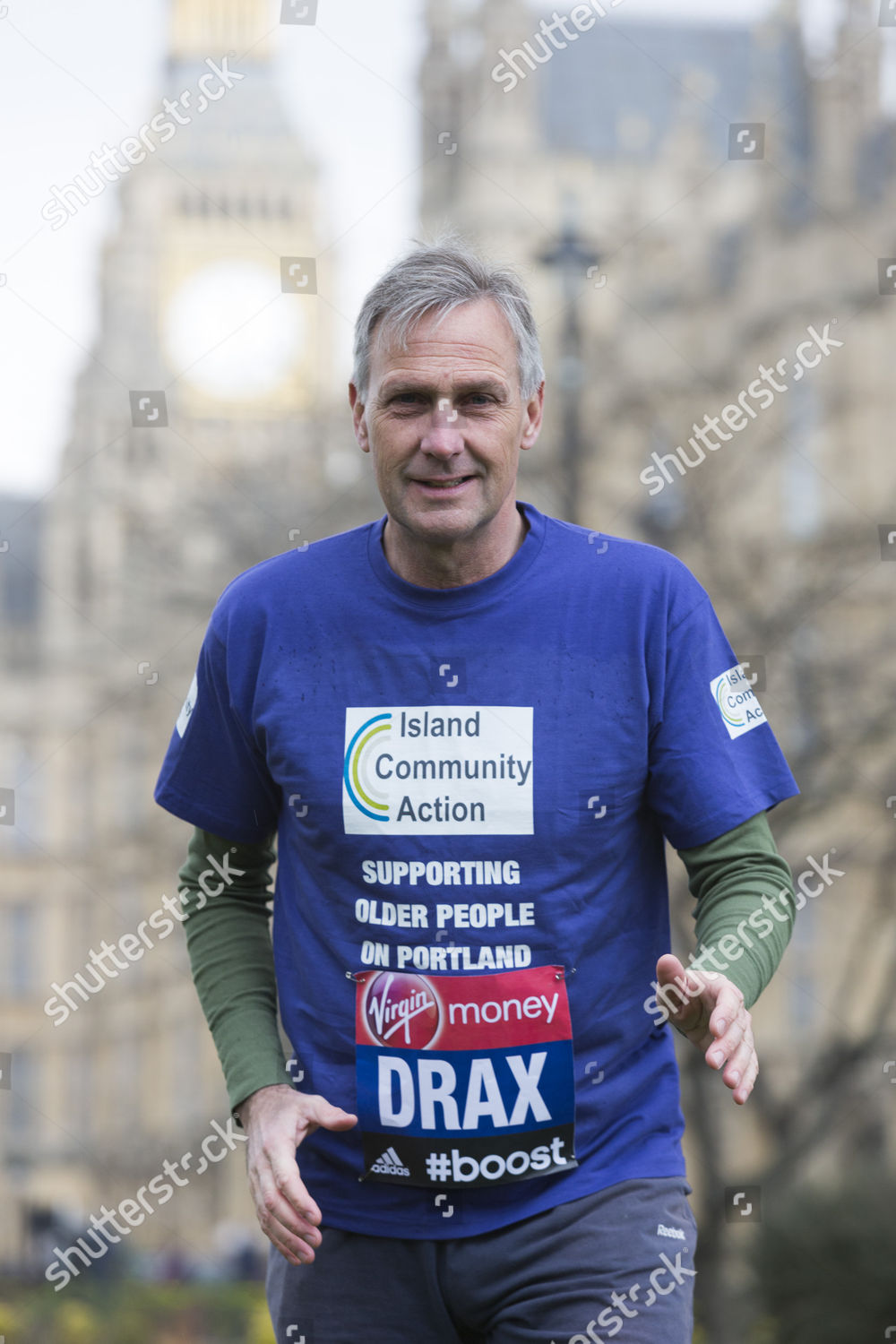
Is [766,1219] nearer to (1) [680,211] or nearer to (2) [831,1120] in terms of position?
(2) [831,1120]

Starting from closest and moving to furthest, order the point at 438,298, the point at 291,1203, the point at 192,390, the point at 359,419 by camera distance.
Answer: the point at 291,1203, the point at 438,298, the point at 359,419, the point at 192,390

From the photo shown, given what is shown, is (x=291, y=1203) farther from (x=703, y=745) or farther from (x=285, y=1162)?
(x=703, y=745)

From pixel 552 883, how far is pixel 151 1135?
82.7 feet

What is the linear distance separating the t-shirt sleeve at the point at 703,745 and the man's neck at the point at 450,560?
0.25 metres

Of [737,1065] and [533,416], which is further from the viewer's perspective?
[533,416]

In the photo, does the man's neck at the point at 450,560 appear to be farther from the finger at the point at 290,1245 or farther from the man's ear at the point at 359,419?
the finger at the point at 290,1245

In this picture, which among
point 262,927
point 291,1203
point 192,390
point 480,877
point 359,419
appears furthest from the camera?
point 192,390

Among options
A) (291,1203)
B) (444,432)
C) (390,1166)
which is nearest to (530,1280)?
(390,1166)

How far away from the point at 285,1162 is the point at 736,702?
84 centimetres

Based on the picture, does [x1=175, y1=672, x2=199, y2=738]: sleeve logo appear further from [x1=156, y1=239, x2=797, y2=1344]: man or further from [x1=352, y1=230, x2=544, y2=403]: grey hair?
[x1=352, y1=230, x2=544, y2=403]: grey hair

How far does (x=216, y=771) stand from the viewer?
8.33 ft

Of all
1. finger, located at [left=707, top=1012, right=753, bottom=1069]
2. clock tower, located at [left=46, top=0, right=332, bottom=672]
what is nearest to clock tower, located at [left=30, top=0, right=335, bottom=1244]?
clock tower, located at [left=46, top=0, right=332, bottom=672]

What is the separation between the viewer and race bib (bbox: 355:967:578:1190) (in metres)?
2.23

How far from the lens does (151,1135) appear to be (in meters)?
26.1
